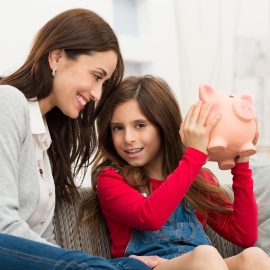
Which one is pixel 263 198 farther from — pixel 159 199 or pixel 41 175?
pixel 41 175

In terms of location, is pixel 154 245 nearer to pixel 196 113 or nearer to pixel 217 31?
pixel 196 113

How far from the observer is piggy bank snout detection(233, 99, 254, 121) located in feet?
4.87

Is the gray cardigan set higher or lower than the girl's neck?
higher

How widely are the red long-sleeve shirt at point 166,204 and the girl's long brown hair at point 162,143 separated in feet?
0.17

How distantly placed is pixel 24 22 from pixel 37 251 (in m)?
2.48

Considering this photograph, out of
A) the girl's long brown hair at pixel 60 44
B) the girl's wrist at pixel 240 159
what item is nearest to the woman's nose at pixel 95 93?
the girl's long brown hair at pixel 60 44

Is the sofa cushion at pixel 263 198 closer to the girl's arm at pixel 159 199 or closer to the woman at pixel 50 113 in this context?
the girl's arm at pixel 159 199

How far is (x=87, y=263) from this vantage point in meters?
0.94

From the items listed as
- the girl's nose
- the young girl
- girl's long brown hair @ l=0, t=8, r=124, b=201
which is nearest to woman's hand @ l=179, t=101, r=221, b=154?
the young girl

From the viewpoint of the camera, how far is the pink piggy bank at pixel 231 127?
148 cm

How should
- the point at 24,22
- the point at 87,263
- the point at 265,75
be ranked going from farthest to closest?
the point at 265,75 → the point at 24,22 → the point at 87,263

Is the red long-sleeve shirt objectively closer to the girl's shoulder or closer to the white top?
the girl's shoulder

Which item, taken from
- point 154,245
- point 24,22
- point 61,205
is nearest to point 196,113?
point 154,245

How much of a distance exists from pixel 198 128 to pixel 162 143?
33 cm
